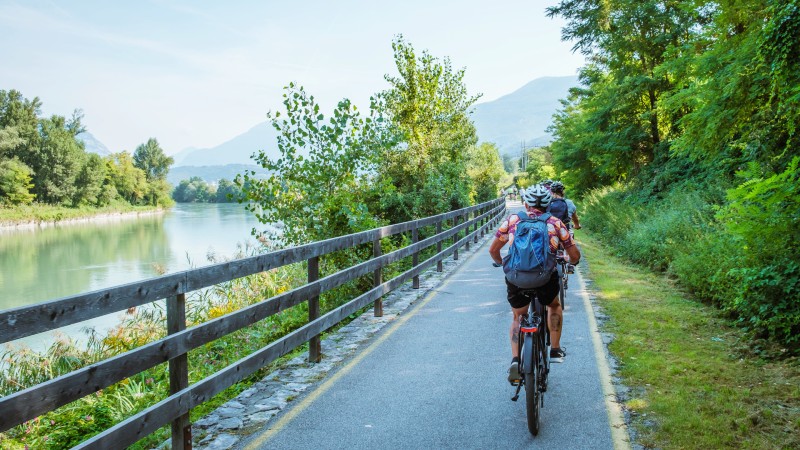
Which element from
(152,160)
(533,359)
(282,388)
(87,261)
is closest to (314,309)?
(282,388)

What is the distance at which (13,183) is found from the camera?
82.4 meters

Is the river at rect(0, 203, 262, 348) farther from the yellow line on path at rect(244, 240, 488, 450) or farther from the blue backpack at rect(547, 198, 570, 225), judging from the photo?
the blue backpack at rect(547, 198, 570, 225)

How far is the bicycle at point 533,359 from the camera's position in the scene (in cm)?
426

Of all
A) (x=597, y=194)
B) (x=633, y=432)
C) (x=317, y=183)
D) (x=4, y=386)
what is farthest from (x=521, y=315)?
(x=597, y=194)

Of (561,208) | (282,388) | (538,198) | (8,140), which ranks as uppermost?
(8,140)

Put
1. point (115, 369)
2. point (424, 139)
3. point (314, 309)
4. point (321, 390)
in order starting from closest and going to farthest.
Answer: point (115, 369)
point (321, 390)
point (314, 309)
point (424, 139)

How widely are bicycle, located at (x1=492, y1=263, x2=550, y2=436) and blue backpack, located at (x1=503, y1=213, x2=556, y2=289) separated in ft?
0.83

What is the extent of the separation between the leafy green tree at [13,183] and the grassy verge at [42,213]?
Result: 1.52 m

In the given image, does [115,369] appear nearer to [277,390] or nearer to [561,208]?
[277,390]

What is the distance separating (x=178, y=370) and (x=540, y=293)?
2.84m

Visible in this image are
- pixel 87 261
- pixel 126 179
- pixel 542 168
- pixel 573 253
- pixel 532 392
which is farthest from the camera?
pixel 126 179

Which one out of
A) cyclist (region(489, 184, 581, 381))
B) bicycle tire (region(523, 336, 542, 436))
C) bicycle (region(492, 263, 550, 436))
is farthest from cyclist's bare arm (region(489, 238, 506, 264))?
bicycle tire (region(523, 336, 542, 436))

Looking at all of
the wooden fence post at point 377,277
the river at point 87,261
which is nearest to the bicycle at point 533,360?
the wooden fence post at point 377,277

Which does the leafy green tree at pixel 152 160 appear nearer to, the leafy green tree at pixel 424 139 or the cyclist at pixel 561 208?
the leafy green tree at pixel 424 139
